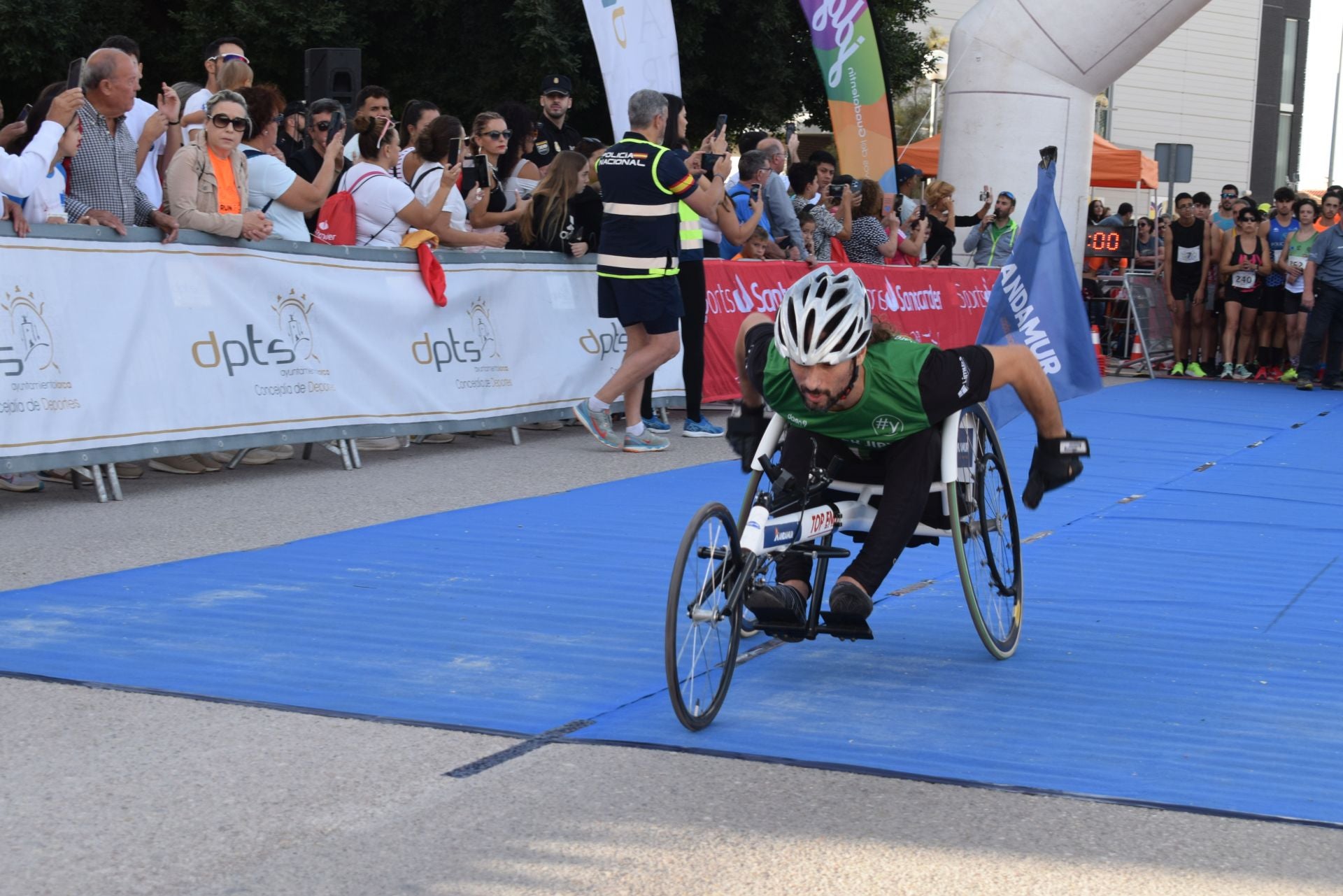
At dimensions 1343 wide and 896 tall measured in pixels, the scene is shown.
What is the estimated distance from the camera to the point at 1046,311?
819cm

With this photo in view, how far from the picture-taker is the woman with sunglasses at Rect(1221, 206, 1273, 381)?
19672 mm

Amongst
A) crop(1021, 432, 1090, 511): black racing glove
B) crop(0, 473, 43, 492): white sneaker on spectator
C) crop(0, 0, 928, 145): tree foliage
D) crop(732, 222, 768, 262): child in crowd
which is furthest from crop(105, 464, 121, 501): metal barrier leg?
crop(0, 0, 928, 145): tree foliage

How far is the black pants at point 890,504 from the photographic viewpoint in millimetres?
5297

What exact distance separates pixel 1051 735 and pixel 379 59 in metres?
25.6

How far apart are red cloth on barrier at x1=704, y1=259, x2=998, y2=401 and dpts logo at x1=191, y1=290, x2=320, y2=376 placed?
3.14 metres

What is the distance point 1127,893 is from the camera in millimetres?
3717

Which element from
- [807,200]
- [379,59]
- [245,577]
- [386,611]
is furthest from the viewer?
[379,59]

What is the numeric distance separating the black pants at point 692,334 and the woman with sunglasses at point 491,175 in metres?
1.30

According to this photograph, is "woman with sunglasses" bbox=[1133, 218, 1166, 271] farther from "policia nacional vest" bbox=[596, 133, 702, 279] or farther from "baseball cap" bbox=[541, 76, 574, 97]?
"policia nacional vest" bbox=[596, 133, 702, 279]

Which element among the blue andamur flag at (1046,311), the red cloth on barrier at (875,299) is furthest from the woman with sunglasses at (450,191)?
the blue andamur flag at (1046,311)

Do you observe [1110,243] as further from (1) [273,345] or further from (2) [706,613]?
(2) [706,613]

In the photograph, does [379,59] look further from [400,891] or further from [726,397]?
[400,891]

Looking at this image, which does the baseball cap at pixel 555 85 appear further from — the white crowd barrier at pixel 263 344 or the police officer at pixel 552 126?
the white crowd barrier at pixel 263 344

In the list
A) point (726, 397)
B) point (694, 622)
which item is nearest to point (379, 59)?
point (726, 397)
